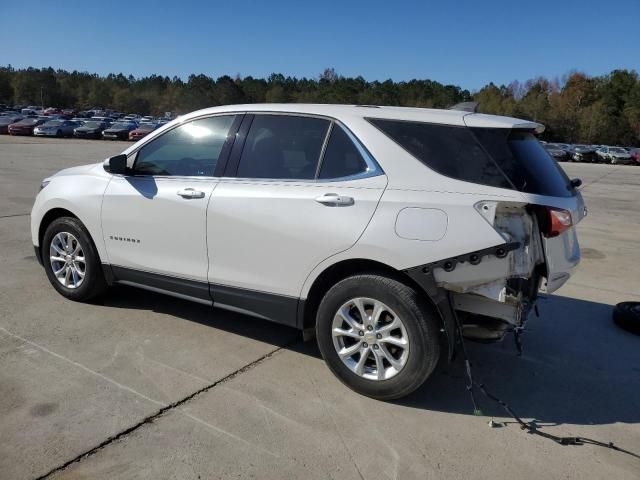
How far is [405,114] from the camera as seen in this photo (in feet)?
11.3

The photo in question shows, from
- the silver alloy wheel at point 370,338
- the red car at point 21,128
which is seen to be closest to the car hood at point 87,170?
the silver alloy wheel at point 370,338

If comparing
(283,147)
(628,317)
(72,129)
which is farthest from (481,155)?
(72,129)

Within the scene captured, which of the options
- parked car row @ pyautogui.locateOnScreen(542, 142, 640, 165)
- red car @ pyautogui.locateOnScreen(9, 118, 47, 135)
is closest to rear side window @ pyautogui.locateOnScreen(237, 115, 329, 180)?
red car @ pyautogui.locateOnScreen(9, 118, 47, 135)

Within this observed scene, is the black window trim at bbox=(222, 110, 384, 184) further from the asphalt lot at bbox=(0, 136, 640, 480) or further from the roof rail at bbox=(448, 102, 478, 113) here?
the asphalt lot at bbox=(0, 136, 640, 480)

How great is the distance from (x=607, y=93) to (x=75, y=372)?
4079 inches

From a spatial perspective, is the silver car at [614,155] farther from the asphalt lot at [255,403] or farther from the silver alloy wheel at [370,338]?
the silver alloy wheel at [370,338]

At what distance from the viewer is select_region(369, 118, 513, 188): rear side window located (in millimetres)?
3072

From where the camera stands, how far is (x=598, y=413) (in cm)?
332

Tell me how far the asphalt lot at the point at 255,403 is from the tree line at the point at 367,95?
3278 inches

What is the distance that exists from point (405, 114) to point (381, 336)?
4.72 ft

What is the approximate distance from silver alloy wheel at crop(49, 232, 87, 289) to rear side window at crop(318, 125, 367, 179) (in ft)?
8.06

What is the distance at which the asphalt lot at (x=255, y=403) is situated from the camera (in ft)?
8.89

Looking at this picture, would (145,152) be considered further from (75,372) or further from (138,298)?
(75,372)

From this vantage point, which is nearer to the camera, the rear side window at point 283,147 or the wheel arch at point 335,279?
the wheel arch at point 335,279
